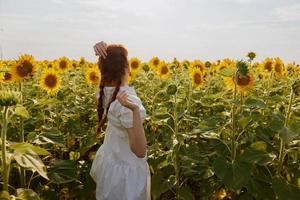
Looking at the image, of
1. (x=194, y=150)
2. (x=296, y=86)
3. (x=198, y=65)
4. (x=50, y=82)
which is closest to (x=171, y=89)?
(x=194, y=150)

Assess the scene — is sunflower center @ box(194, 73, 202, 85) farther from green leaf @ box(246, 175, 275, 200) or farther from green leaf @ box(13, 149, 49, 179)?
green leaf @ box(13, 149, 49, 179)

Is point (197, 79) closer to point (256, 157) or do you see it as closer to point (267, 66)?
point (267, 66)

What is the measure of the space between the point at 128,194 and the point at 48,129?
2.59 feet

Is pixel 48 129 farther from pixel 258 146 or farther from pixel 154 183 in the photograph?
pixel 258 146

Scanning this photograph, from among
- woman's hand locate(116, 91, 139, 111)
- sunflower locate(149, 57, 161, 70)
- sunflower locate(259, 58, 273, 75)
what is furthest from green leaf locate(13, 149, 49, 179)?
sunflower locate(149, 57, 161, 70)

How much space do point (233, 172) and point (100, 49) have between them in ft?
3.97

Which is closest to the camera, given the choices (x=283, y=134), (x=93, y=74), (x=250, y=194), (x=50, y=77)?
(x=283, y=134)

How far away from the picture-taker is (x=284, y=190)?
3.08 m

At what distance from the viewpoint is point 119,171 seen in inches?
125

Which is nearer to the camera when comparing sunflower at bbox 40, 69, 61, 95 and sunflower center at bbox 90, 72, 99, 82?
sunflower at bbox 40, 69, 61, 95

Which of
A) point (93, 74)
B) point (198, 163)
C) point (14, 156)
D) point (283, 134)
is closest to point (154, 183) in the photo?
point (198, 163)

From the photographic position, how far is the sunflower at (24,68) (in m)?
4.45

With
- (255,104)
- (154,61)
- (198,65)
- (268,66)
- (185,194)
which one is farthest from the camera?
(154,61)

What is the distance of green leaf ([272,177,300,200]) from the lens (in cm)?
304
